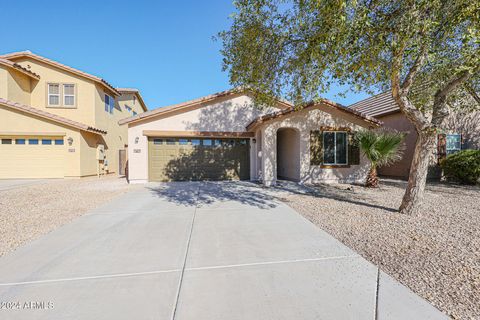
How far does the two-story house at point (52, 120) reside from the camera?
12.2m

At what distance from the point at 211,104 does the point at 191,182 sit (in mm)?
4319

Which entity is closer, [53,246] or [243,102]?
[53,246]

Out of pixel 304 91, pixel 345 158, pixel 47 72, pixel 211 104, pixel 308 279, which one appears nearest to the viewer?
pixel 308 279

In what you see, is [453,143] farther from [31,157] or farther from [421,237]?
[31,157]

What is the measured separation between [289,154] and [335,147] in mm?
2349

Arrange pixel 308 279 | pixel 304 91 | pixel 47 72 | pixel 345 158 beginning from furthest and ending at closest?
pixel 47 72, pixel 345 158, pixel 304 91, pixel 308 279

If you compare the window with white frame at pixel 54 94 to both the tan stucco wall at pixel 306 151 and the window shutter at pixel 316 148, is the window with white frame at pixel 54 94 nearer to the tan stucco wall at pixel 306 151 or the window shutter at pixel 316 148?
the tan stucco wall at pixel 306 151

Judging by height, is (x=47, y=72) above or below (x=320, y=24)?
above

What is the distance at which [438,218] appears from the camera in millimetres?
5168

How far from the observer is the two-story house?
12242 mm

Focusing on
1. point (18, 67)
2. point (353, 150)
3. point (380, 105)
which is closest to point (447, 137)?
point (380, 105)

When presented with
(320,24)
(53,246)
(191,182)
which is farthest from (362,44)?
(191,182)

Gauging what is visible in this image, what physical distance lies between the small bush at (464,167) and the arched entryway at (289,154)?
7179mm

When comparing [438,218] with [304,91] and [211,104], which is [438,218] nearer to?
[304,91]
